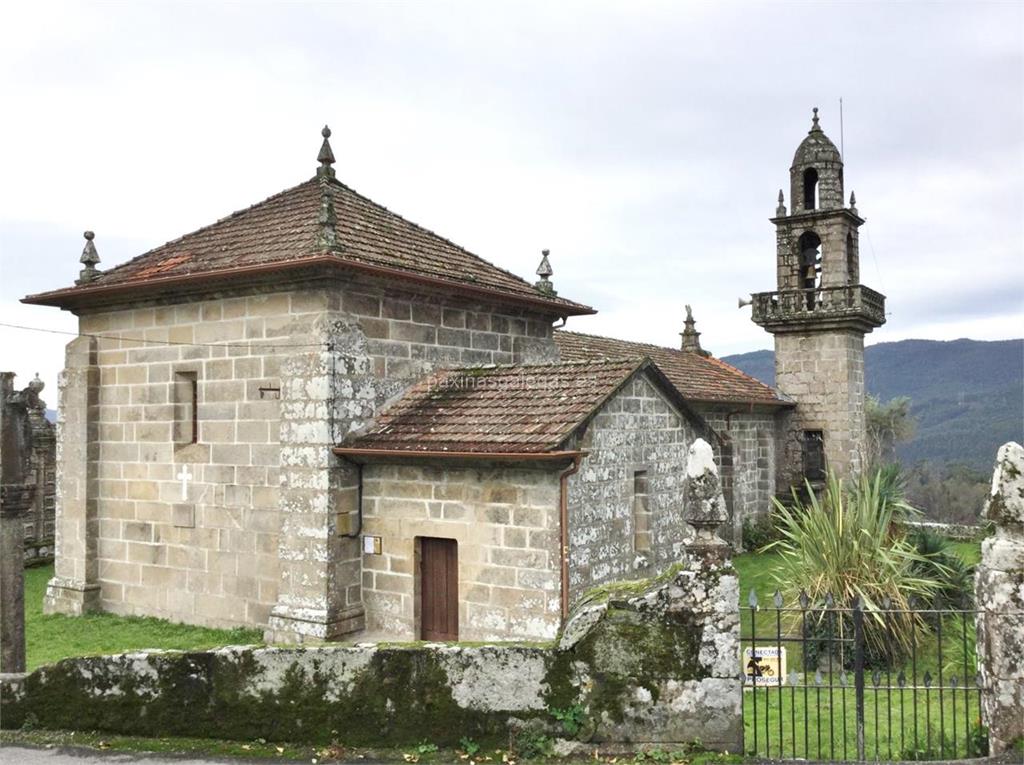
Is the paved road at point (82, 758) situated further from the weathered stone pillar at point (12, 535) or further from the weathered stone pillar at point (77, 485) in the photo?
the weathered stone pillar at point (77, 485)

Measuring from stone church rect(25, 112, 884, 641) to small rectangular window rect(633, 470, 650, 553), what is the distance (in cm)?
3

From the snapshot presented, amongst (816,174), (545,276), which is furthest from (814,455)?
(545,276)

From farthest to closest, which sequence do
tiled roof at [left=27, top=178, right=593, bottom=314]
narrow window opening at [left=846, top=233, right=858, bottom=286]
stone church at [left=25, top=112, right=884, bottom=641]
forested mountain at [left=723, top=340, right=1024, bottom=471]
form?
forested mountain at [left=723, top=340, right=1024, bottom=471], narrow window opening at [left=846, top=233, right=858, bottom=286], tiled roof at [left=27, top=178, right=593, bottom=314], stone church at [left=25, top=112, right=884, bottom=641]

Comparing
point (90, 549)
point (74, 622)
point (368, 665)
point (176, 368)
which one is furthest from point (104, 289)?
point (368, 665)

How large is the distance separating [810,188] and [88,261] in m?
17.6

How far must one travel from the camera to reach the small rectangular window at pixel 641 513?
10.7 meters

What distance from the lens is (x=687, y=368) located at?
20.6 m

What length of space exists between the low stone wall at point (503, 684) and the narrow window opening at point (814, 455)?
17505mm

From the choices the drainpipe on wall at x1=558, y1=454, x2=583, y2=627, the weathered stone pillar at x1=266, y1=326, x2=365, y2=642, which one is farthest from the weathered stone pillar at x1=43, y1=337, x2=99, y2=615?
the drainpipe on wall at x1=558, y1=454, x2=583, y2=627

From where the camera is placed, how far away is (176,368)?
11.6m

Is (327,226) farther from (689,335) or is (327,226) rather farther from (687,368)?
(689,335)

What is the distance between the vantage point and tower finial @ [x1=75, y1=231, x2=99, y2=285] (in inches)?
500

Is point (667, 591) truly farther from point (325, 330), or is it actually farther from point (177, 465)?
point (177, 465)

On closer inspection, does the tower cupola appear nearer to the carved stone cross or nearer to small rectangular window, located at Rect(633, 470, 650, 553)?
small rectangular window, located at Rect(633, 470, 650, 553)
